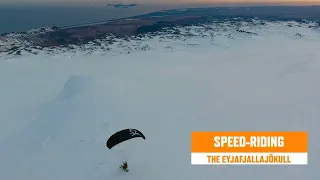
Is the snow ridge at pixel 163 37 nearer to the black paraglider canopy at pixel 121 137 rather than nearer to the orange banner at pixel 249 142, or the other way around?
the orange banner at pixel 249 142

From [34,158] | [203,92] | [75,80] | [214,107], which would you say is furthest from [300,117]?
[75,80]

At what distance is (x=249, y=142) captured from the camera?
21.9 metres

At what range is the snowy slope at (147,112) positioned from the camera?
19.1 metres

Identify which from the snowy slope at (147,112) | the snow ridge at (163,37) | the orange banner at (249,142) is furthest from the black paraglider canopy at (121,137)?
the snow ridge at (163,37)

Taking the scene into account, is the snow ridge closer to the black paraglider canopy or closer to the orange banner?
the orange banner

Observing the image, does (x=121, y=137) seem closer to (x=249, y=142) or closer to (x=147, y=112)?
(x=147, y=112)

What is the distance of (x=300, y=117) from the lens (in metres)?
25.9

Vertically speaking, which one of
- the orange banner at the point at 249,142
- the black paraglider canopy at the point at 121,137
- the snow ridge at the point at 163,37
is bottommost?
the orange banner at the point at 249,142

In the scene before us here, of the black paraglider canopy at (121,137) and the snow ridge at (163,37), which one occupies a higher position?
the snow ridge at (163,37)

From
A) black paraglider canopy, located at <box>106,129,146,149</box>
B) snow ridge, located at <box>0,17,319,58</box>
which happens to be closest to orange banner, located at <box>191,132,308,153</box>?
black paraglider canopy, located at <box>106,129,146,149</box>

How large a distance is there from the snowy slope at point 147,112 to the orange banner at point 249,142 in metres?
0.72

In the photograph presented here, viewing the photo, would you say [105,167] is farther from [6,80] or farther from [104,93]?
[6,80]

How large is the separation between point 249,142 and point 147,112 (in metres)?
10.0

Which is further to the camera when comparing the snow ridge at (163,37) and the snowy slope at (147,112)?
the snow ridge at (163,37)
